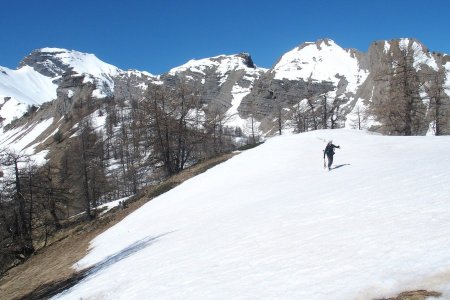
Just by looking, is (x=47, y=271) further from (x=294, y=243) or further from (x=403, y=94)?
(x=403, y=94)

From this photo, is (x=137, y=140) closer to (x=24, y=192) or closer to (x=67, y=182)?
(x=24, y=192)

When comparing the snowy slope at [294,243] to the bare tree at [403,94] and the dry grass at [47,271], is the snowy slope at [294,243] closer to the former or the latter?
the dry grass at [47,271]

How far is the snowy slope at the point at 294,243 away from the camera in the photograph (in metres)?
7.07

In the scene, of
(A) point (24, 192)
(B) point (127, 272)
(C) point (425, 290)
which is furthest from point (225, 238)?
(A) point (24, 192)

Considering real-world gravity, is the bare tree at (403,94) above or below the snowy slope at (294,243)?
above

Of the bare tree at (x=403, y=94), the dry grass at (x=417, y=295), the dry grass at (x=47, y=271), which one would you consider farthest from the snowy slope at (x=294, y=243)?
the bare tree at (x=403, y=94)

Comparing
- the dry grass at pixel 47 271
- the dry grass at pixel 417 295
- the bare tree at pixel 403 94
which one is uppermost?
the bare tree at pixel 403 94

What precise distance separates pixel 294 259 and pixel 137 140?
31.9m

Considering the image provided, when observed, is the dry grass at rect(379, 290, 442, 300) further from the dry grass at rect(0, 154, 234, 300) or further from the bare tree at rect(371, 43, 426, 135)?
the bare tree at rect(371, 43, 426, 135)

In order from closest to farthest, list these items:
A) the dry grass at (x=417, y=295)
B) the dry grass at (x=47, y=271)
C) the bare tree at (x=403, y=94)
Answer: the dry grass at (x=417, y=295), the dry grass at (x=47, y=271), the bare tree at (x=403, y=94)

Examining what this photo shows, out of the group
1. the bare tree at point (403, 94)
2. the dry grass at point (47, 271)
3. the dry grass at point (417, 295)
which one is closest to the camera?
the dry grass at point (417, 295)

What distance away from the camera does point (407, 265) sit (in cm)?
688

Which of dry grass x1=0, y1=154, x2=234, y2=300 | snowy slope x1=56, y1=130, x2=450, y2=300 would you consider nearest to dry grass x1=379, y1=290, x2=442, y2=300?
snowy slope x1=56, y1=130, x2=450, y2=300

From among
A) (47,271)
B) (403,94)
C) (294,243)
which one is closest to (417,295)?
(294,243)
